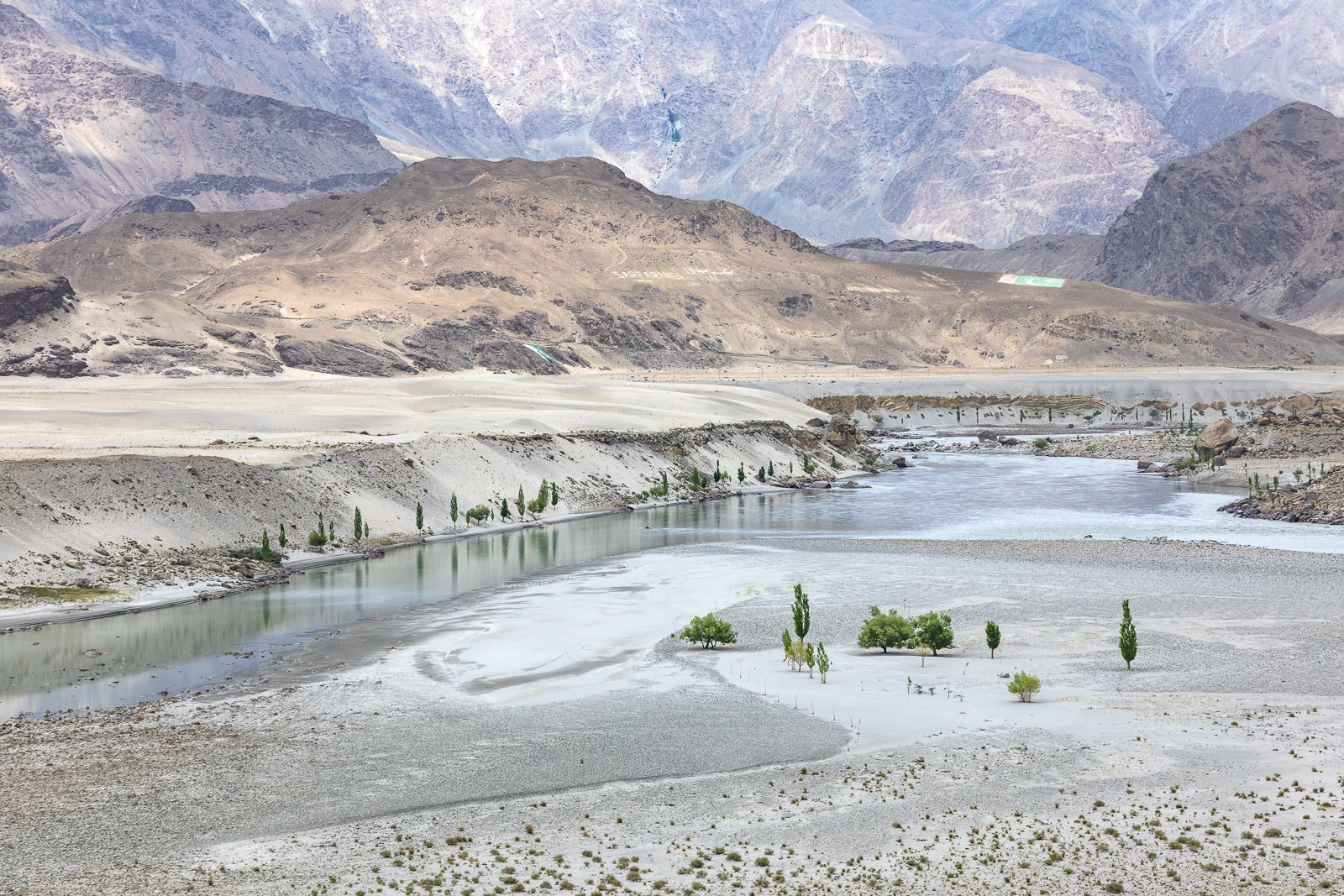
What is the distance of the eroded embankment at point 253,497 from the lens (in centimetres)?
3659

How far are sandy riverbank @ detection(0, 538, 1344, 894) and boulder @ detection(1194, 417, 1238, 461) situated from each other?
46947mm

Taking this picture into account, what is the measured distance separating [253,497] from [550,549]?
442 inches

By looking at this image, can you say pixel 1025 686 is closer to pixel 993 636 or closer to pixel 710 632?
pixel 993 636

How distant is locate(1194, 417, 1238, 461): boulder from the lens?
244 ft

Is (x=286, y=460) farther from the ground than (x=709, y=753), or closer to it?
farther from the ground

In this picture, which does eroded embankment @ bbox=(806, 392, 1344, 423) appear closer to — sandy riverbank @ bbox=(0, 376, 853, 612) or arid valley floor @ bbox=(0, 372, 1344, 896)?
sandy riverbank @ bbox=(0, 376, 853, 612)

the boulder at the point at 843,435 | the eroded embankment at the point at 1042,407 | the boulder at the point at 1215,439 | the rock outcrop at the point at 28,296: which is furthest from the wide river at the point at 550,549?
the rock outcrop at the point at 28,296

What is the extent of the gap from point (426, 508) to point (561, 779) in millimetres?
36101

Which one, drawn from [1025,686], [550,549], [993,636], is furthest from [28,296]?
[1025,686]

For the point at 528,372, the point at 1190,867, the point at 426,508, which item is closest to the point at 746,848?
the point at 1190,867

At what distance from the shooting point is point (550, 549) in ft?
157

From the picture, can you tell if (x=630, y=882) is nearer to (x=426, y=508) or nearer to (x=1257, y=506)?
(x=426, y=508)

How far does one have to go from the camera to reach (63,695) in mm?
24594

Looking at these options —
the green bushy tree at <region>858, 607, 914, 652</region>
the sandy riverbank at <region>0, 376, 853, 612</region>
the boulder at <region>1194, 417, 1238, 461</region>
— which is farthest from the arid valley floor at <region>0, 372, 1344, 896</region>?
the boulder at <region>1194, 417, 1238, 461</region>
